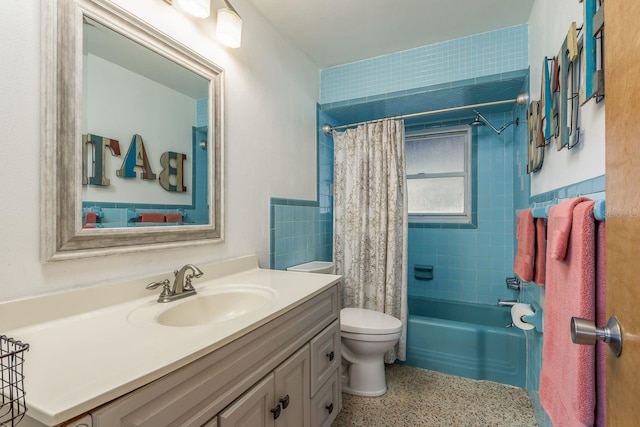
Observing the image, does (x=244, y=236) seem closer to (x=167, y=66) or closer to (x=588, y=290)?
(x=167, y=66)

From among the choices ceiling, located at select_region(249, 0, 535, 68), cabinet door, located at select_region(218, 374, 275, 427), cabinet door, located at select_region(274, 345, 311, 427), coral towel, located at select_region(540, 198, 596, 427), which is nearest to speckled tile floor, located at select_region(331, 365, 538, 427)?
cabinet door, located at select_region(274, 345, 311, 427)

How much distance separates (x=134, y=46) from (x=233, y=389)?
4.21 ft

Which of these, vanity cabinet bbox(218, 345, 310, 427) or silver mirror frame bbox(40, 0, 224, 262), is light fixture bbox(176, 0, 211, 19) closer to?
silver mirror frame bbox(40, 0, 224, 262)

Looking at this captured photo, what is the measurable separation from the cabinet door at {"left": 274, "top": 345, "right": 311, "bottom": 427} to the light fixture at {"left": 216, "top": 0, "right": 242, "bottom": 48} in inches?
57.9

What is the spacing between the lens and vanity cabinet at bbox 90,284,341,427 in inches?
25.9

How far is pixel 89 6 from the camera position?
104 cm

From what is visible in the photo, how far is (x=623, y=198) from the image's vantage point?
0.47m

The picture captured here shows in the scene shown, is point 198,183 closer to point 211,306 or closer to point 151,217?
point 151,217

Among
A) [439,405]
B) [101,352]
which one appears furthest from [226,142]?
[439,405]

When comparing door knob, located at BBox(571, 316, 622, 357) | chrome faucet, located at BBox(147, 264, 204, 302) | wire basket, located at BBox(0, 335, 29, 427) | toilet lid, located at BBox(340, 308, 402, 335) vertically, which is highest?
door knob, located at BBox(571, 316, 622, 357)

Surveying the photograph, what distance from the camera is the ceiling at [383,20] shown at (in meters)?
1.80

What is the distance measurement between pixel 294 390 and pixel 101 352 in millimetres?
701

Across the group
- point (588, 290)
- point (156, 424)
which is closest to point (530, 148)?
point (588, 290)

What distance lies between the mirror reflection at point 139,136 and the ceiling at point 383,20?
86cm
